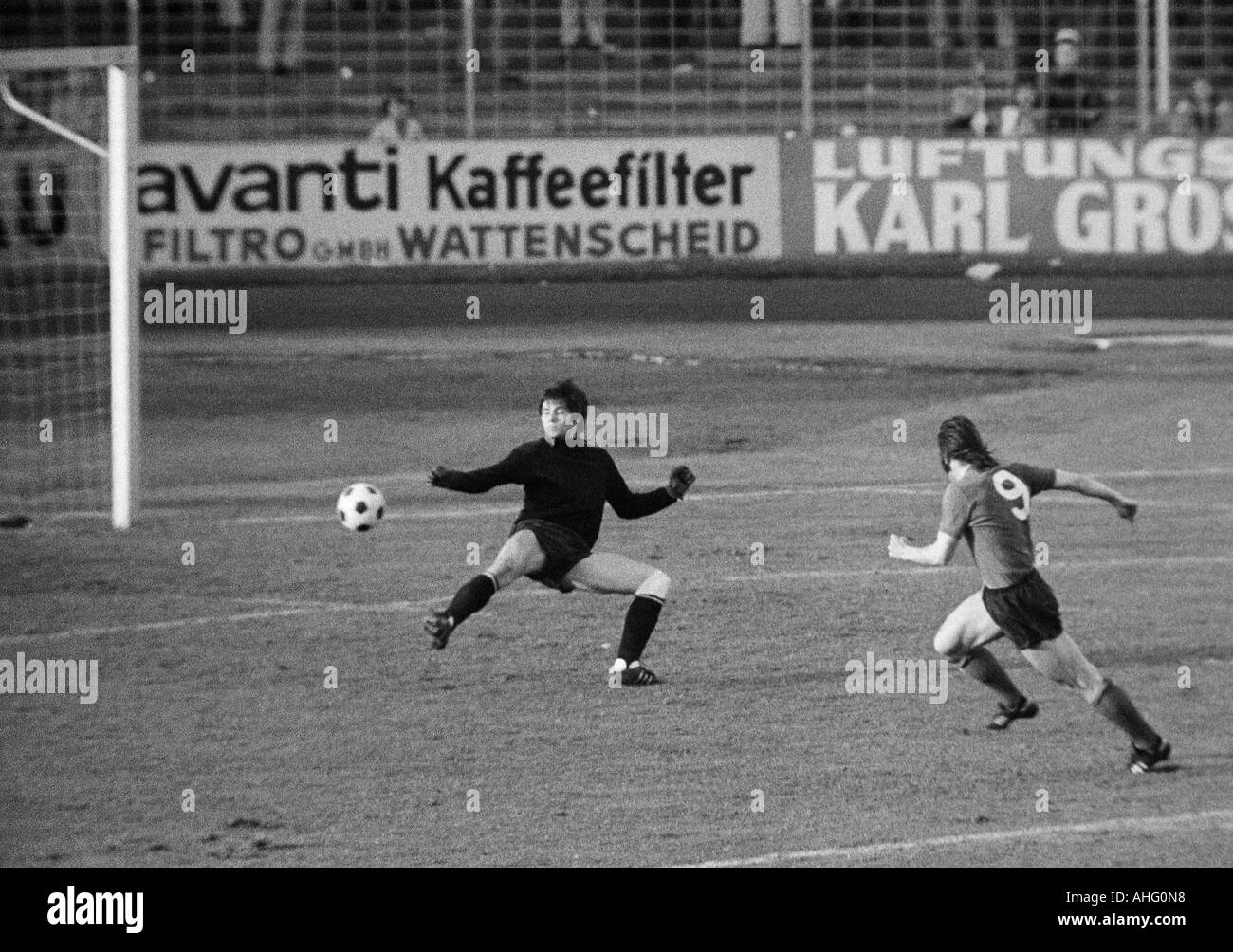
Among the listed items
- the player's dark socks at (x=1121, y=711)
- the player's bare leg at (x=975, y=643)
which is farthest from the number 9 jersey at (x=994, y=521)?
the player's dark socks at (x=1121, y=711)

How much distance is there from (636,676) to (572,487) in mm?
1155

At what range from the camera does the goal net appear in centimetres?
1809

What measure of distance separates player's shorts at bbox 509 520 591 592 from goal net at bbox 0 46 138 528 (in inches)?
246

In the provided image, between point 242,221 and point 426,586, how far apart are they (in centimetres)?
1323

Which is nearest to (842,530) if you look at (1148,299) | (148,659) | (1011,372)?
(148,659)

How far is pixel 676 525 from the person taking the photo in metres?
18.0

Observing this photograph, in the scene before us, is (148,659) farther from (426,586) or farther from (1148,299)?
(1148,299)

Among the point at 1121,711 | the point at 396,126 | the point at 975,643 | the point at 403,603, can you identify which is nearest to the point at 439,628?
the point at 975,643

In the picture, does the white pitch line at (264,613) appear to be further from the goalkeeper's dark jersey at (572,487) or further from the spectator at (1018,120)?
the spectator at (1018,120)

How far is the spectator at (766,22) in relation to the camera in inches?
1182

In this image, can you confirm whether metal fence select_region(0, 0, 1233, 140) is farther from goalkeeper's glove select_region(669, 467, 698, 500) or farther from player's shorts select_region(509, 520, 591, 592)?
goalkeeper's glove select_region(669, 467, 698, 500)

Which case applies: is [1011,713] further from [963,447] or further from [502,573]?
[502,573]

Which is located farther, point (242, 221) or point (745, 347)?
point (242, 221)

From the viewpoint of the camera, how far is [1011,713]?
11961mm
